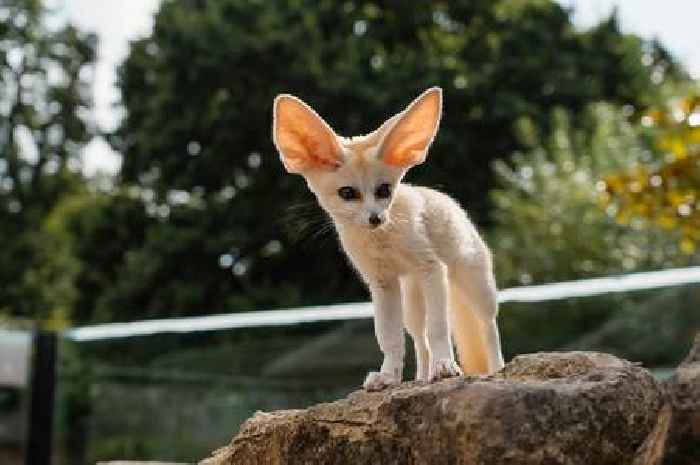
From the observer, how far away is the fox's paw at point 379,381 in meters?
4.79

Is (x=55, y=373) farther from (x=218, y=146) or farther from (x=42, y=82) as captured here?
(x=42, y=82)

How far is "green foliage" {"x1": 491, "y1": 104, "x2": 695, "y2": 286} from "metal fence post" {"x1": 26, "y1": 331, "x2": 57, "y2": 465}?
7.05m

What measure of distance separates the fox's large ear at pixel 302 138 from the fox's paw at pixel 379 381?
0.80 m

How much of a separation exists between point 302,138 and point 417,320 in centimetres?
100

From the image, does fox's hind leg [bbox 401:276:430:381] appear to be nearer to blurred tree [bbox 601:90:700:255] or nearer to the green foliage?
blurred tree [bbox 601:90:700:255]

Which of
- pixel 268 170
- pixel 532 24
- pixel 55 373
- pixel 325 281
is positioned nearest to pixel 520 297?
pixel 55 373

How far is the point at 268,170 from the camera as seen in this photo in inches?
1166

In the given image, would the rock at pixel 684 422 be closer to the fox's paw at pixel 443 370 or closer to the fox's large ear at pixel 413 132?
the fox's paw at pixel 443 370

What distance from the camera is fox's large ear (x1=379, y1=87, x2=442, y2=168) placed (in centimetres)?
478

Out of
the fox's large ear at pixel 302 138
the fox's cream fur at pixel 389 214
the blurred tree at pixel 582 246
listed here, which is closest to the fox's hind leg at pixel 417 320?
the fox's cream fur at pixel 389 214

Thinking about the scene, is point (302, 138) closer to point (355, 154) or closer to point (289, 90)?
point (355, 154)

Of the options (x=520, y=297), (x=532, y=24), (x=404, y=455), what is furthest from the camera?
(x=532, y=24)

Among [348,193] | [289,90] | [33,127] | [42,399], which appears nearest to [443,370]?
[348,193]

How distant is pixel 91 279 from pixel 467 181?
1041cm
